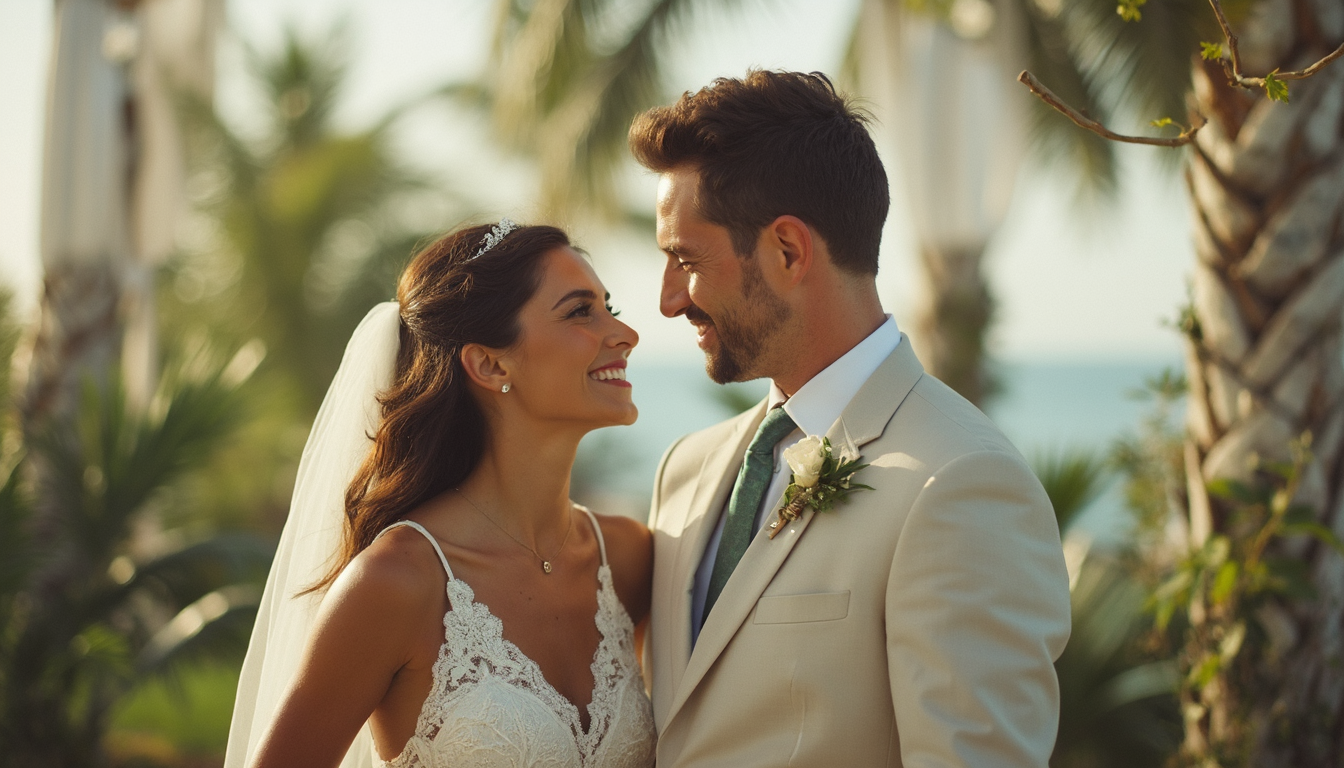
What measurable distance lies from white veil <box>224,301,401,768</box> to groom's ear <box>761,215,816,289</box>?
1251 mm

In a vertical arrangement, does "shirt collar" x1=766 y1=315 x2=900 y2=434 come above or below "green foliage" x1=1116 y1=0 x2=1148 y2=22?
below

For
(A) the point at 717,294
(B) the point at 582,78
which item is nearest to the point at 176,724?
(B) the point at 582,78

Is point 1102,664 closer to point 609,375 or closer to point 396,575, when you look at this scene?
point 609,375

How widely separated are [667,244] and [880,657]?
4.05 ft

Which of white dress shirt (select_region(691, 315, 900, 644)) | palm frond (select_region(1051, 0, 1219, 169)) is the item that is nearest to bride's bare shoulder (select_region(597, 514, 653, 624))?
white dress shirt (select_region(691, 315, 900, 644))

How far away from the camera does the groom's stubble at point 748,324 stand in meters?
3.01

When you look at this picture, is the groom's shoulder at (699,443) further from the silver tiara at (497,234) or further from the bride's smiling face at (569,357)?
the silver tiara at (497,234)

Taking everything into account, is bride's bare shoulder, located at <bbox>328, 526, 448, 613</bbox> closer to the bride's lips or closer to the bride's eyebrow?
the bride's lips

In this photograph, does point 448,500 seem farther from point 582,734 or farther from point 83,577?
point 83,577

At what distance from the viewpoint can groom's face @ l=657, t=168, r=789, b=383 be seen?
302 centimetres

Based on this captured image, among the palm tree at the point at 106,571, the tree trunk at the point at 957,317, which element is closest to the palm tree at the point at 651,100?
the tree trunk at the point at 957,317

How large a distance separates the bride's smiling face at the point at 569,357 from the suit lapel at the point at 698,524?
0.29 metres

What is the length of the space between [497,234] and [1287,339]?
100 inches

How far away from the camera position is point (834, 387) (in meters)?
3.01
